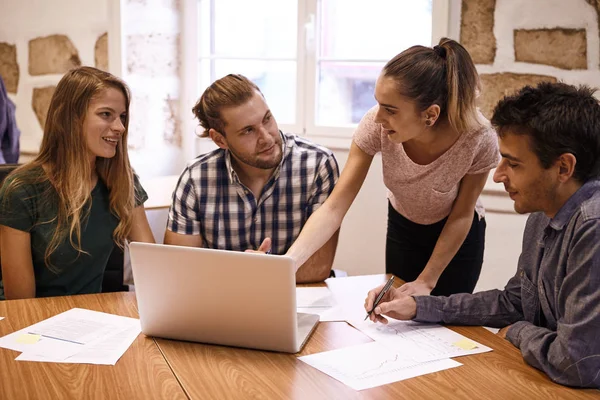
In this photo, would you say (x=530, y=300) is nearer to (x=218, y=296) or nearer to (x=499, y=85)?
(x=218, y=296)

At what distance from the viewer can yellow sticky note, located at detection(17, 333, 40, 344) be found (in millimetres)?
1567

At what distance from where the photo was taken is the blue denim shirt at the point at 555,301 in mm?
1338

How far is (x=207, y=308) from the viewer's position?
4.98 ft

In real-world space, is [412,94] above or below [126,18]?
below

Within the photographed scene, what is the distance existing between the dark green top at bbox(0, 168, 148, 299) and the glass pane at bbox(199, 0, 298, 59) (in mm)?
1692

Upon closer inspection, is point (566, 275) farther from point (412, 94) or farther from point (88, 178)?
point (88, 178)

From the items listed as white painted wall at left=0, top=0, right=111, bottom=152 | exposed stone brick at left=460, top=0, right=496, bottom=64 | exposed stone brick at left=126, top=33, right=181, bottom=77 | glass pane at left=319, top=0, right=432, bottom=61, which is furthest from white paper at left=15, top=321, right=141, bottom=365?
white painted wall at left=0, top=0, right=111, bottom=152

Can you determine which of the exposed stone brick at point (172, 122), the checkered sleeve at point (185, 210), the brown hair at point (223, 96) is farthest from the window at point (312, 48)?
Answer: the checkered sleeve at point (185, 210)

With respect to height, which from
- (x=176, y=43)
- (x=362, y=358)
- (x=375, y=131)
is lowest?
(x=362, y=358)

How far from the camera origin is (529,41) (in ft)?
9.09

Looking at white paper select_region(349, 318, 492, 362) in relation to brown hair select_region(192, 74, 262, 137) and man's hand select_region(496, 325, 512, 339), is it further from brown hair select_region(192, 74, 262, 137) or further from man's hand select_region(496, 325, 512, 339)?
brown hair select_region(192, 74, 262, 137)

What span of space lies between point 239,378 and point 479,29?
6.49 ft

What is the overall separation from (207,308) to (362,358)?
0.34 metres

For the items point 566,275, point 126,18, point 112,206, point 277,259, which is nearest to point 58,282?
point 112,206
